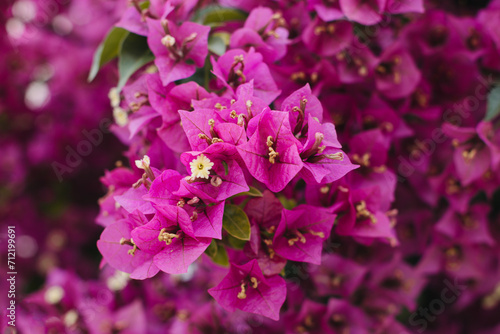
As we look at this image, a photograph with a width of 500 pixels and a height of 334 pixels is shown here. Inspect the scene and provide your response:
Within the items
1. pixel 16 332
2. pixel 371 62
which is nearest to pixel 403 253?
pixel 371 62

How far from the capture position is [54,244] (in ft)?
5.48

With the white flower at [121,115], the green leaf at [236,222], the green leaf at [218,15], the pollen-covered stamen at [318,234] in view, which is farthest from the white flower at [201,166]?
the green leaf at [218,15]

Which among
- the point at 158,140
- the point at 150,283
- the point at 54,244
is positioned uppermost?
the point at 158,140

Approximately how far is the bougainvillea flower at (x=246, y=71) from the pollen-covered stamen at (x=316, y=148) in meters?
0.14

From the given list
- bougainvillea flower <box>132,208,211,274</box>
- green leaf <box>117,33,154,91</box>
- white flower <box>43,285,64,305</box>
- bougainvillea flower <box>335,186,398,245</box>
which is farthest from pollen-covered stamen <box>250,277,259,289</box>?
white flower <box>43,285,64,305</box>

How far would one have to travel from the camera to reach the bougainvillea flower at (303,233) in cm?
80

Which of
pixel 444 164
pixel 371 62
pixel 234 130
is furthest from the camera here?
pixel 444 164

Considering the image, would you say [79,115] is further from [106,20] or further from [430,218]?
[430,218]

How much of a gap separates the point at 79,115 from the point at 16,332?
79 centimetres

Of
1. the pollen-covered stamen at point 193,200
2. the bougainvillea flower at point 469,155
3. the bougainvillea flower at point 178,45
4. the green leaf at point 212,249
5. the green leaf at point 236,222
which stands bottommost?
the bougainvillea flower at point 469,155

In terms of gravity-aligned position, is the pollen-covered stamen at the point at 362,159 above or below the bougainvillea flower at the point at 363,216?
above

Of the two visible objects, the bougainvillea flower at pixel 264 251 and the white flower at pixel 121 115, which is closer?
the bougainvillea flower at pixel 264 251

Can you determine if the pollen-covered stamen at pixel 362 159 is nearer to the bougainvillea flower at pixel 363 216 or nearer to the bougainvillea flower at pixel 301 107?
the bougainvillea flower at pixel 363 216

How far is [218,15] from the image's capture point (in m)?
1.06
